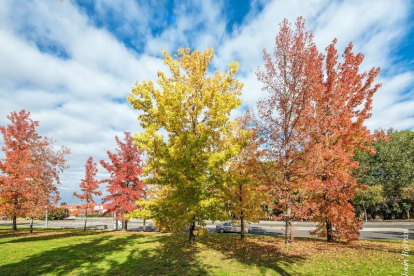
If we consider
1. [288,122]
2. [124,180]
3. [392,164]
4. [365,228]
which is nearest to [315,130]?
Result: [288,122]

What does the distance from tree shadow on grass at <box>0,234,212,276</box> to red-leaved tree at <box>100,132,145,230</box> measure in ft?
28.8

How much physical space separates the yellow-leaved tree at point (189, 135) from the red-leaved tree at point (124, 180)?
416 inches

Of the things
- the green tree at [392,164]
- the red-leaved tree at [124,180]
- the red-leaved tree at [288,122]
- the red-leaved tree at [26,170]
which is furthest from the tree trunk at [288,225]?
the green tree at [392,164]

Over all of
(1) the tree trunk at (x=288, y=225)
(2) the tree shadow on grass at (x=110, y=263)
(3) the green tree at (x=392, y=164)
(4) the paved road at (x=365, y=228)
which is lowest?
(4) the paved road at (x=365, y=228)

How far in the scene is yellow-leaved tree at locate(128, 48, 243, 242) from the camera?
10469mm

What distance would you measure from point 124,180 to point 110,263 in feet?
43.2

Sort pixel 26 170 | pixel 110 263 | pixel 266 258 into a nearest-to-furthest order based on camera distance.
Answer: pixel 110 263
pixel 266 258
pixel 26 170

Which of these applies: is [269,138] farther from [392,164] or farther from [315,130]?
Result: [392,164]

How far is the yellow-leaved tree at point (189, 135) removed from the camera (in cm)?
1047

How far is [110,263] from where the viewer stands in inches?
364

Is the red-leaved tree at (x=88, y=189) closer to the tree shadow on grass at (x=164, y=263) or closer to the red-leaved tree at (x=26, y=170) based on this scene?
the red-leaved tree at (x=26, y=170)

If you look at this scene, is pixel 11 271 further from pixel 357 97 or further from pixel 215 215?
pixel 357 97

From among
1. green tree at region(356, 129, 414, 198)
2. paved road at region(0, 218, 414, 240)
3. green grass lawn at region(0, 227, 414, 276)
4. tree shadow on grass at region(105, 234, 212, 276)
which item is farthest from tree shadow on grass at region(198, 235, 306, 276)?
green tree at region(356, 129, 414, 198)

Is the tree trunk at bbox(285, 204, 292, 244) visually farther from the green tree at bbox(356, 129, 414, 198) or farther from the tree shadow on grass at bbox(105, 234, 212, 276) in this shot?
the green tree at bbox(356, 129, 414, 198)
